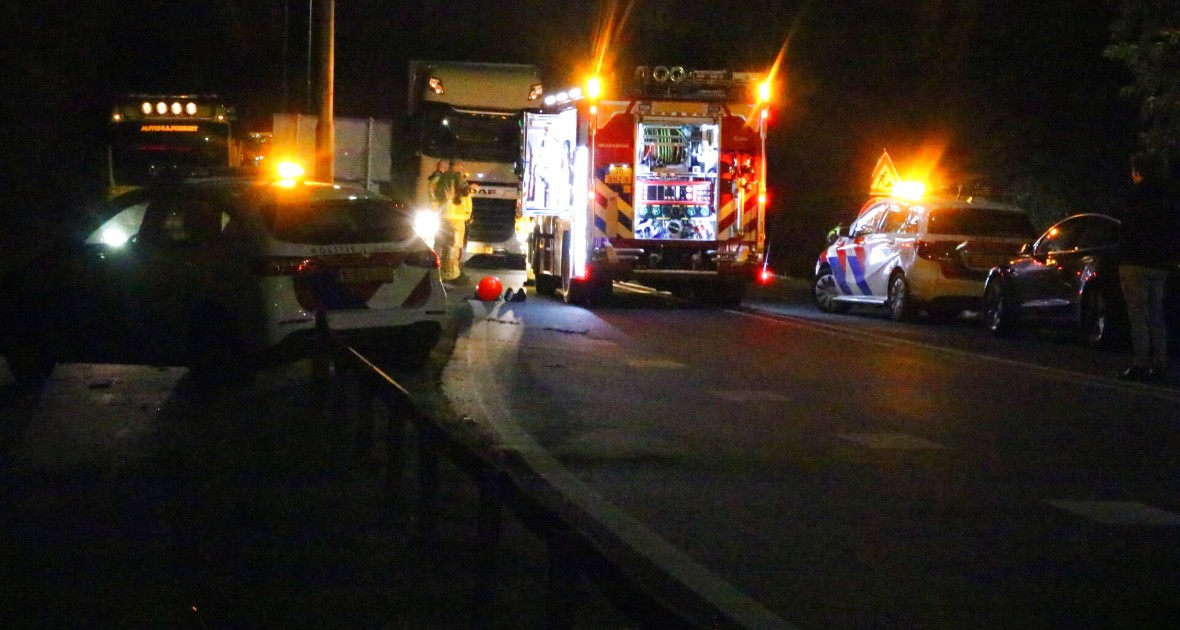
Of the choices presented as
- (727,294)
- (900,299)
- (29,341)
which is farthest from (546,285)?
(29,341)

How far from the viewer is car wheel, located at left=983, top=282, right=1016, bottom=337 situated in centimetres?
1798

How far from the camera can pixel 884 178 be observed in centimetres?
2505

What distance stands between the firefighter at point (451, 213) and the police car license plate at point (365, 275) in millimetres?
12948

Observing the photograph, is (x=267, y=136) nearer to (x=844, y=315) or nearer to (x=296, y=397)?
(x=844, y=315)

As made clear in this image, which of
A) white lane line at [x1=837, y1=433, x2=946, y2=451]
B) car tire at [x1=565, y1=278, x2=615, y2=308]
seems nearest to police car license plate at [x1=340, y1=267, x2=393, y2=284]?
white lane line at [x1=837, y1=433, x2=946, y2=451]

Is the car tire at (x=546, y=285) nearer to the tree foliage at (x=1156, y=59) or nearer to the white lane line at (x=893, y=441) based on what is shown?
the tree foliage at (x=1156, y=59)

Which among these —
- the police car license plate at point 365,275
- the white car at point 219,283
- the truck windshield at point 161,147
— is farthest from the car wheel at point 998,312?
the truck windshield at point 161,147

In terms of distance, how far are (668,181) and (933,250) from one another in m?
3.67

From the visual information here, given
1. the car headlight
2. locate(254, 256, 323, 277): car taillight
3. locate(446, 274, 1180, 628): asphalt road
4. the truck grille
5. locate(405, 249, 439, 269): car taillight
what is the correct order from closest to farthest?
locate(446, 274, 1180, 628): asphalt road < locate(254, 256, 323, 277): car taillight < locate(405, 249, 439, 269): car taillight < the car headlight < the truck grille

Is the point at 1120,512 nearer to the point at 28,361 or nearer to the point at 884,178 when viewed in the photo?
the point at 28,361

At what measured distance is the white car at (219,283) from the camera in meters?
11.4

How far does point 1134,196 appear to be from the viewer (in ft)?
43.3

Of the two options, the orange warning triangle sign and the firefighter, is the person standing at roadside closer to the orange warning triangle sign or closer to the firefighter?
the orange warning triangle sign

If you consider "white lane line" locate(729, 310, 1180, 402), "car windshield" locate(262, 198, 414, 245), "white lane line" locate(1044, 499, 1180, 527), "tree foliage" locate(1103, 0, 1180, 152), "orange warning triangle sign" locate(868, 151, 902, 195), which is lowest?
"white lane line" locate(1044, 499, 1180, 527)
